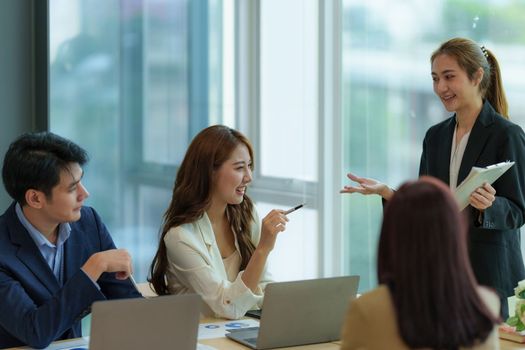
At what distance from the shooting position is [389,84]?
14.8ft

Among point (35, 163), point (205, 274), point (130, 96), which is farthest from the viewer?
point (130, 96)

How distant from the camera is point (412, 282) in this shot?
5.03 ft

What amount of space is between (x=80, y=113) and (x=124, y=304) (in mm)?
2606

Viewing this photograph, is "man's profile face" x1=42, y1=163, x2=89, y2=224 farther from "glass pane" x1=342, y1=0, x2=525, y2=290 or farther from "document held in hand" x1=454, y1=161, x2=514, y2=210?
"glass pane" x1=342, y1=0, x2=525, y2=290

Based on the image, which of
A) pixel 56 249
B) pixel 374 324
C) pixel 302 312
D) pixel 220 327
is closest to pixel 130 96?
pixel 56 249

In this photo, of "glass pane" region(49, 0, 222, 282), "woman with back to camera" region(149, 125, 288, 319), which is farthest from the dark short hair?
"glass pane" region(49, 0, 222, 282)

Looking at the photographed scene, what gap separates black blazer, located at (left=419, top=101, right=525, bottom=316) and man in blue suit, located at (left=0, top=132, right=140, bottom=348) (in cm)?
124

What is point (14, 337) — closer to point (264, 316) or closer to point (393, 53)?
point (264, 316)

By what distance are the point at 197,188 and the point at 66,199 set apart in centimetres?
60

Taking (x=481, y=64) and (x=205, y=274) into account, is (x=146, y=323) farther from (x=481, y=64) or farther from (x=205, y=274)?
(x=481, y=64)

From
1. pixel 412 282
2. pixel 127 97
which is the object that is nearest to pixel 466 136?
pixel 412 282

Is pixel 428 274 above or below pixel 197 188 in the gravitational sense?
below

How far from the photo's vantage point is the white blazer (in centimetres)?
288

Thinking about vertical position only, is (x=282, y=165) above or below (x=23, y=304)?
above
